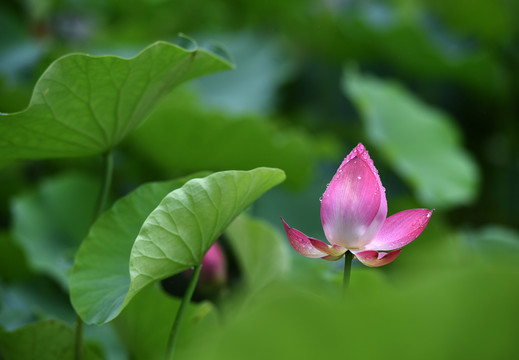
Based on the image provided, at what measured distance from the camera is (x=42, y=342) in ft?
1.51

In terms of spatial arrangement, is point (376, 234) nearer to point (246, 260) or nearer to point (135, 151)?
point (246, 260)

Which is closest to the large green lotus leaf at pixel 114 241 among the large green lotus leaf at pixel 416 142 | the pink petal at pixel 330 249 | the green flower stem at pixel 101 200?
the green flower stem at pixel 101 200

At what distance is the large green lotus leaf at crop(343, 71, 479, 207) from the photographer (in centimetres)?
117

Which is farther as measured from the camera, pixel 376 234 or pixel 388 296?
pixel 376 234

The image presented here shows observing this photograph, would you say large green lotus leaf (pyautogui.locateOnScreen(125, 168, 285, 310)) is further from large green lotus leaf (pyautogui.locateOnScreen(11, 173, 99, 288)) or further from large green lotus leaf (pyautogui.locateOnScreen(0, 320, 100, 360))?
large green lotus leaf (pyautogui.locateOnScreen(11, 173, 99, 288))

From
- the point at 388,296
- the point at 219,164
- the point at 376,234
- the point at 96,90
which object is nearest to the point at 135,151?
the point at 219,164

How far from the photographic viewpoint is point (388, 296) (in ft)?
0.84

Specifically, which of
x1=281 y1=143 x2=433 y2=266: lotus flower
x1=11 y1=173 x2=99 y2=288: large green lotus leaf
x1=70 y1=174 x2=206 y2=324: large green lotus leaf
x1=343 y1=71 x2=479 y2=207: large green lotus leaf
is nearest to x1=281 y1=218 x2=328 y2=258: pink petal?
x1=281 y1=143 x2=433 y2=266: lotus flower

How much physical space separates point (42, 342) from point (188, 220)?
0.16m

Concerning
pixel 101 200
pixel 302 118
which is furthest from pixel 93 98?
pixel 302 118

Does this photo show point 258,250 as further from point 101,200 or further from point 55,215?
point 55,215

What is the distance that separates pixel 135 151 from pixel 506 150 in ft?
3.33

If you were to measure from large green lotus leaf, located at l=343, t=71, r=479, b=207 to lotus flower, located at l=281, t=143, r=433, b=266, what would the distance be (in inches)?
31.7

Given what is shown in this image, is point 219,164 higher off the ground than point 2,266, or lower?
higher
